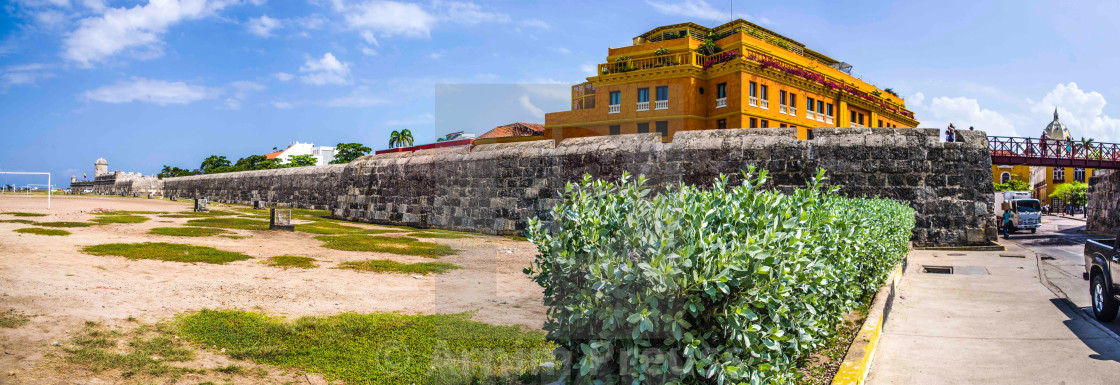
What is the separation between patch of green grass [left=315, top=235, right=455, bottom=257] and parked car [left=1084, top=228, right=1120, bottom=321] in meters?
8.94

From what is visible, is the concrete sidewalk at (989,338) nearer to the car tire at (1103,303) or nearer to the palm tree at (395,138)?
the car tire at (1103,303)

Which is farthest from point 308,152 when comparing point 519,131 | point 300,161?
point 519,131

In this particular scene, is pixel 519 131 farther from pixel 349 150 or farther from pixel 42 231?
pixel 349 150

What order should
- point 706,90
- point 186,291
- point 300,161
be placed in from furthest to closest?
point 300,161
point 706,90
point 186,291

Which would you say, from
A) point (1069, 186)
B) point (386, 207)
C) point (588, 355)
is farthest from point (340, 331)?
point (1069, 186)

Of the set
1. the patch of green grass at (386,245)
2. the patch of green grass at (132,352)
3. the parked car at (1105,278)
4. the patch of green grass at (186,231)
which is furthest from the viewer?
the patch of green grass at (186,231)

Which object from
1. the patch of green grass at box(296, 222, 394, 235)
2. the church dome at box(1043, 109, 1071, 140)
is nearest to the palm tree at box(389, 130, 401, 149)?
the patch of green grass at box(296, 222, 394, 235)

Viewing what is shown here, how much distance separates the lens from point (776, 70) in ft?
105

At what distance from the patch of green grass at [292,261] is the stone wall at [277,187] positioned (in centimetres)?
1079

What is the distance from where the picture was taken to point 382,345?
14.5 ft

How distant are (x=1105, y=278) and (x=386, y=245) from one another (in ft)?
34.0

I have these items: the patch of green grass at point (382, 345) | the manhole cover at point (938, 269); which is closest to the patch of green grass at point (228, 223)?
the patch of green grass at point (382, 345)

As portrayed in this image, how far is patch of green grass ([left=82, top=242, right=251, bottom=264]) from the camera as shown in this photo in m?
7.72

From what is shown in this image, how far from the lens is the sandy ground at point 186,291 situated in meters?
4.34
